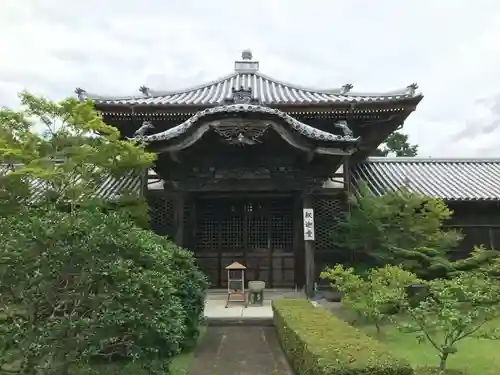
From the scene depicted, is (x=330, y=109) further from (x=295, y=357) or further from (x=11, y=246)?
(x=11, y=246)

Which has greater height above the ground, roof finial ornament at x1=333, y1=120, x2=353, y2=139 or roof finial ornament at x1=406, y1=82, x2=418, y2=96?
roof finial ornament at x1=406, y1=82, x2=418, y2=96

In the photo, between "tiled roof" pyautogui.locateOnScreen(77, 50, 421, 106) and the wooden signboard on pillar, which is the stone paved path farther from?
"tiled roof" pyautogui.locateOnScreen(77, 50, 421, 106)

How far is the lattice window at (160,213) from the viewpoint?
14727mm

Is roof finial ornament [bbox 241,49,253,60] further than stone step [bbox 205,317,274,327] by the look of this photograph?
Yes

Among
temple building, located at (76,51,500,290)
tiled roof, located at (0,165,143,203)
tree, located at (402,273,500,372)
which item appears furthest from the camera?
tiled roof, located at (0,165,143,203)

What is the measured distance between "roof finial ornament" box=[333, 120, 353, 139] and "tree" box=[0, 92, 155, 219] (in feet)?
18.0

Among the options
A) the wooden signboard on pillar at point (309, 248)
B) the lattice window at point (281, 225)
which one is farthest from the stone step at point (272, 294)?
the lattice window at point (281, 225)

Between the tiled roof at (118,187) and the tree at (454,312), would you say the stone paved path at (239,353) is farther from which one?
the tiled roof at (118,187)

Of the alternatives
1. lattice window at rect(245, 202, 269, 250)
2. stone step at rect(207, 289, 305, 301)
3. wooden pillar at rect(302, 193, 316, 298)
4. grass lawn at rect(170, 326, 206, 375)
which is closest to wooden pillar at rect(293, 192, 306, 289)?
stone step at rect(207, 289, 305, 301)

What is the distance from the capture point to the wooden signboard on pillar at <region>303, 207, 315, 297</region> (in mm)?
12654

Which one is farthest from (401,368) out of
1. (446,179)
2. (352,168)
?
(446,179)

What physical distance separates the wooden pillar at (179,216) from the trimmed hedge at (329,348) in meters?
5.16

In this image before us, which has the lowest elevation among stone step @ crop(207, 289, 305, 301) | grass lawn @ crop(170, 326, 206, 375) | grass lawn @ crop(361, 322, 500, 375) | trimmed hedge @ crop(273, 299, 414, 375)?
grass lawn @ crop(170, 326, 206, 375)

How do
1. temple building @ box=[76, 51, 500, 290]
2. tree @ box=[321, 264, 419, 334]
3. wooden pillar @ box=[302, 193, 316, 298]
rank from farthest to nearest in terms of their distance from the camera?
wooden pillar @ box=[302, 193, 316, 298]
temple building @ box=[76, 51, 500, 290]
tree @ box=[321, 264, 419, 334]
